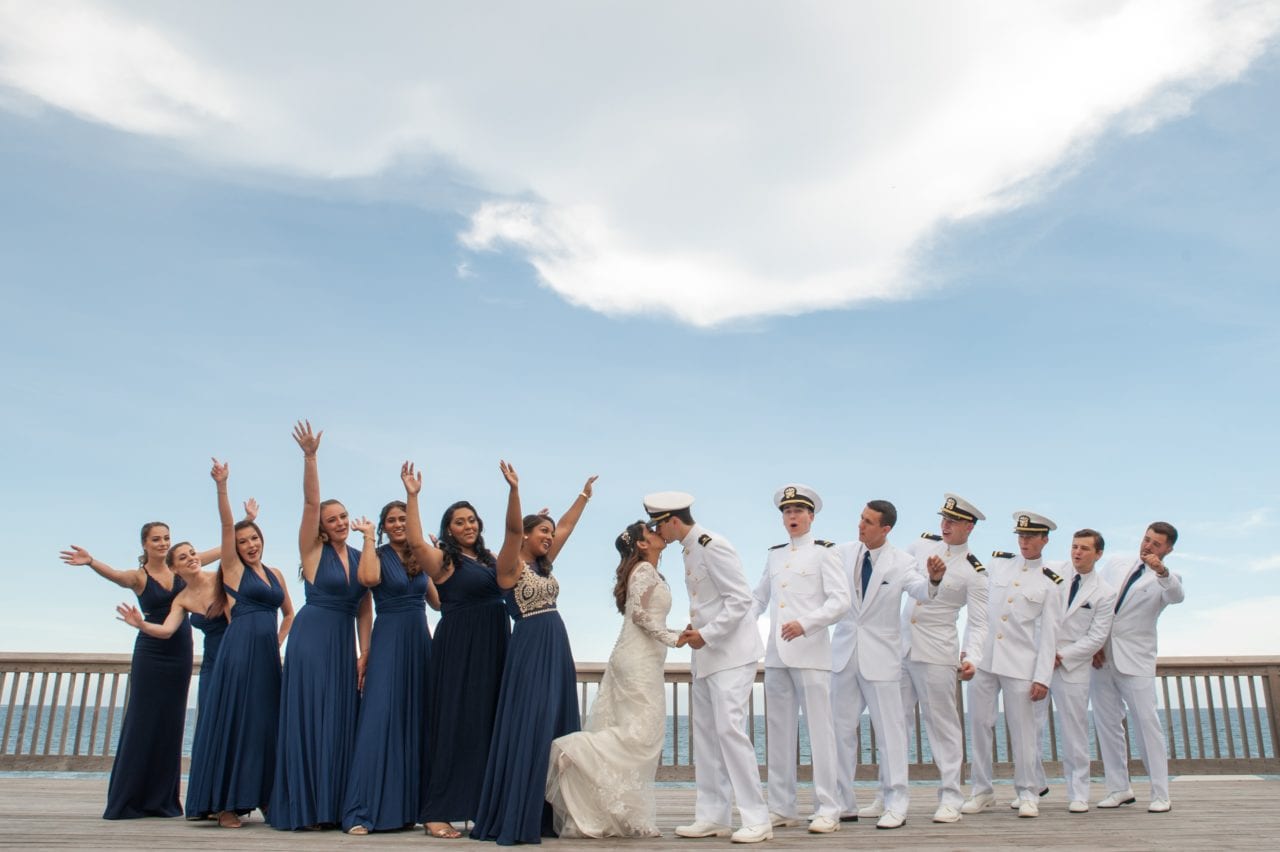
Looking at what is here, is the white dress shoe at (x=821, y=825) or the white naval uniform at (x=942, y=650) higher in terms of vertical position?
the white naval uniform at (x=942, y=650)

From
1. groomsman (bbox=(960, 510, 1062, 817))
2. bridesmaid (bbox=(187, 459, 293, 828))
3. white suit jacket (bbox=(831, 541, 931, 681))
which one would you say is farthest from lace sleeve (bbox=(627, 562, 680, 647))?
groomsman (bbox=(960, 510, 1062, 817))

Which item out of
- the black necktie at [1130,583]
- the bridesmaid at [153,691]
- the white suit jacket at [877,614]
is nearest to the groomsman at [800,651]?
the white suit jacket at [877,614]

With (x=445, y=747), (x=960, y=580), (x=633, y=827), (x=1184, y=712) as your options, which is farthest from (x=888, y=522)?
(x=1184, y=712)

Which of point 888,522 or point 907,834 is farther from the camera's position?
point 888,522

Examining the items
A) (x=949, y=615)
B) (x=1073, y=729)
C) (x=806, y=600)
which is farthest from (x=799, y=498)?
(x=1073, y=729)

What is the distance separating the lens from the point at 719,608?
5.86 meters

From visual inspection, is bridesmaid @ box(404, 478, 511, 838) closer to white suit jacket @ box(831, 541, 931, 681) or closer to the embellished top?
the embellished top

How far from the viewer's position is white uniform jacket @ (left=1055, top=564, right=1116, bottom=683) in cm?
733

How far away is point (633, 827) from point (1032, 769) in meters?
2.88

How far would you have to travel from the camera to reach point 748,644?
5781 millimetres

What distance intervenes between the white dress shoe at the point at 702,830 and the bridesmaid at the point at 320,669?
6.12ft

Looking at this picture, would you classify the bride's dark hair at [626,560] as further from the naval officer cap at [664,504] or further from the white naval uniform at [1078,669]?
the white naval uniform at [1078,669]

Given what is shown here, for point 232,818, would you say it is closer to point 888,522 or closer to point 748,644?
point 748,644

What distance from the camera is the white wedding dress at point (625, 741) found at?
5.54m
